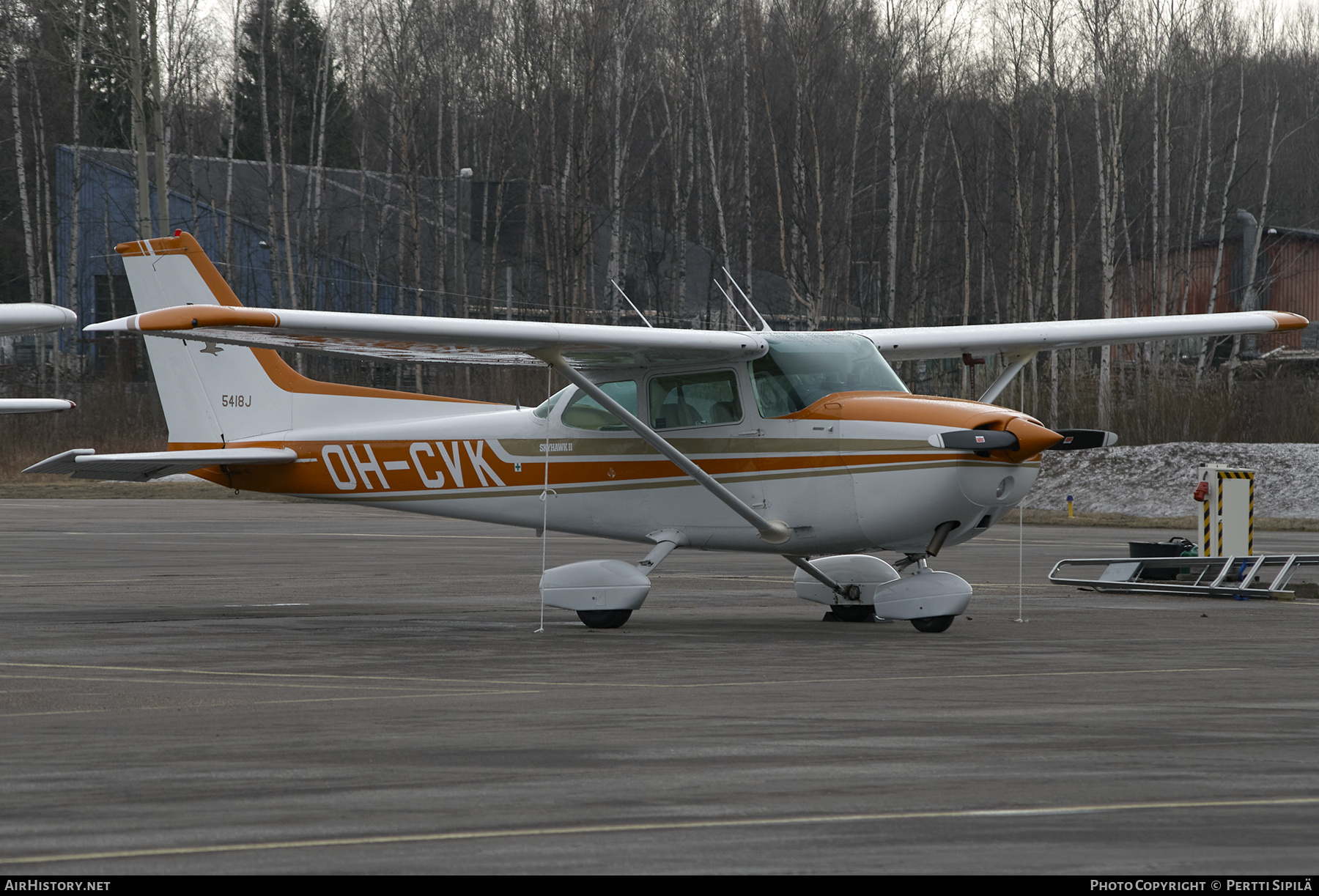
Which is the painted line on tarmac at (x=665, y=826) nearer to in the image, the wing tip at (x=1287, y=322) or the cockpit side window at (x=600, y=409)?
the cockpit side window at (x=600, y=409)

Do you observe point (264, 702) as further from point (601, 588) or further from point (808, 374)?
point (808, 374)

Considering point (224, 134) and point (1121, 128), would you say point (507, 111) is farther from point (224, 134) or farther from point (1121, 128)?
point (1121, 128)

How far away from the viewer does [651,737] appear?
629 centimetres

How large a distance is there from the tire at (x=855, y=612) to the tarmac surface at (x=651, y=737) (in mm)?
354

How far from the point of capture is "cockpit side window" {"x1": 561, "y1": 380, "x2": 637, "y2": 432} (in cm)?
1155

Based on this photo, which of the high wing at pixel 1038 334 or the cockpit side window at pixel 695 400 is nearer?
the cockpit side window at pixel 695 400

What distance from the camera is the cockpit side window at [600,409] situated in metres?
11.6

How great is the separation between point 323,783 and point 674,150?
3632 centimetres

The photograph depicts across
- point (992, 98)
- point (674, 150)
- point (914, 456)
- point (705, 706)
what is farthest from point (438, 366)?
point (705, 706)

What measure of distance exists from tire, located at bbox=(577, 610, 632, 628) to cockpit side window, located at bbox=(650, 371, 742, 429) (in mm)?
1559

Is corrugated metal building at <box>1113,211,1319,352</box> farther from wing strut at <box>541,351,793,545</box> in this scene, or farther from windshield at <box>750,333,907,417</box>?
wing strut at <box>541,351,793,545</box>

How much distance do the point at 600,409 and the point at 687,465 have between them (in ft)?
4.31

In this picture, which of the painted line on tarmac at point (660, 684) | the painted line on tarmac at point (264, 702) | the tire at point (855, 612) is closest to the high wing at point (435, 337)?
the painted line on tarmac at point (660, 684)

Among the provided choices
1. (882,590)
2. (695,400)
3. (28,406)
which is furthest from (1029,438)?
(28,406)
